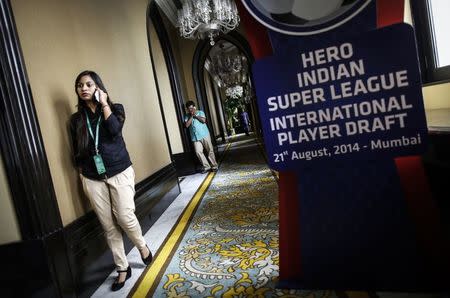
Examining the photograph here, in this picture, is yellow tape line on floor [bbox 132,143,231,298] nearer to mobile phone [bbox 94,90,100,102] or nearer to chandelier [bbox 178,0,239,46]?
mobile phone [bbox 94,90,100,102]

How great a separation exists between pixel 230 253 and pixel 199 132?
437cm

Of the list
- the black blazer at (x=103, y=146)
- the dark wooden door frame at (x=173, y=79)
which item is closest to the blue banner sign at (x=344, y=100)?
the black blazer at (x=103, y=146)

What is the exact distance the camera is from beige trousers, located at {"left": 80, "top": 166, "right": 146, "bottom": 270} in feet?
7.31

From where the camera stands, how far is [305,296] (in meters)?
1.64

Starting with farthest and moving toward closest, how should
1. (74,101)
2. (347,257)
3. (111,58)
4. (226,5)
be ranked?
(226,5) → (111,58) → (74,101) → (347,257)

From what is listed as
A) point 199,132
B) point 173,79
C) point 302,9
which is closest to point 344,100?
point 302,9

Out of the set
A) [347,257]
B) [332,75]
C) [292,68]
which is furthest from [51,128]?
[347,257]

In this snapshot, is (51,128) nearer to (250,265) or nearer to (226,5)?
(250,265)

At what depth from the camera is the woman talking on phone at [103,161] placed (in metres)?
2.19

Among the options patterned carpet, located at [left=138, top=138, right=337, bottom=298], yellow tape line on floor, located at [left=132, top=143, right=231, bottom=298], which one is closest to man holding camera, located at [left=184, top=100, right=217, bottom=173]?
yellow tape line on floor, located at [left=132, top=143, right=231, bottom=298]

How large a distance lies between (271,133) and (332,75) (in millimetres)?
405

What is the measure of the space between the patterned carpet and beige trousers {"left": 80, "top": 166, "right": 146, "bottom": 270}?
0.41m

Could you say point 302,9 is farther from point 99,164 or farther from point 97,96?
point 99,164

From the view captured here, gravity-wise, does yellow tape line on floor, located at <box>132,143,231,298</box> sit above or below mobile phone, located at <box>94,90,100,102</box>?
below
